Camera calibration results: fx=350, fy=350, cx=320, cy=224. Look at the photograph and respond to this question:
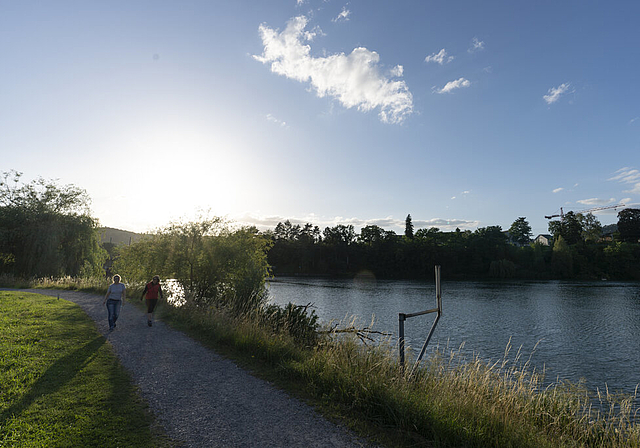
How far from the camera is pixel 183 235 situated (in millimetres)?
20391

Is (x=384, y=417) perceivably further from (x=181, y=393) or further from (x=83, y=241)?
(x=83, y=241)

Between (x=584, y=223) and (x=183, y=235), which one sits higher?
(x=584, y=223)

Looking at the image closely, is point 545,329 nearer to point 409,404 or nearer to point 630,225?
point 409,404

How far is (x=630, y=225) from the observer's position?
349 ft

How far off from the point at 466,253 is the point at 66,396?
101m

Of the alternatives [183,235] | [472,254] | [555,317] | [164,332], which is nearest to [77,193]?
[183,235]

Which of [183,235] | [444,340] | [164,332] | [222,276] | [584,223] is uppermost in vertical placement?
[584,223]

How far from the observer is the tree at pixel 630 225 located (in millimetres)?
105062

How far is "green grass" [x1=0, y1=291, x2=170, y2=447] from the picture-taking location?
4625 mm

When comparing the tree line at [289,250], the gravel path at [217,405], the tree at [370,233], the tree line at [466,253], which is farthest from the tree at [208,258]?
the tree at [370,233]

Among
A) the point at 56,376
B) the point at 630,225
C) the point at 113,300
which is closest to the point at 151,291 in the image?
the point at 113,300

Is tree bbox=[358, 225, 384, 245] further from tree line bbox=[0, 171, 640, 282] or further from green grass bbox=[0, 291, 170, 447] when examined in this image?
green grass bbox=[0, 291, 170, 447]

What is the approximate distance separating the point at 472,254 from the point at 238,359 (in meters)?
97.2

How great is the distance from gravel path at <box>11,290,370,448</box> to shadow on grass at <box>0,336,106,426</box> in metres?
0.73
